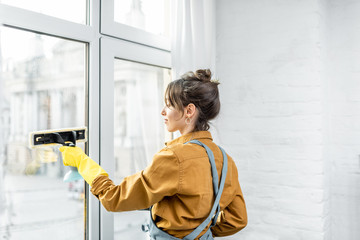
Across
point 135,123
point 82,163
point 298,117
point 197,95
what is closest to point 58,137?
point 82,163

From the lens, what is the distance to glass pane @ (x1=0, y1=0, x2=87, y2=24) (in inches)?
45.8

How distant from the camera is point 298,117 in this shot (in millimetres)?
1700

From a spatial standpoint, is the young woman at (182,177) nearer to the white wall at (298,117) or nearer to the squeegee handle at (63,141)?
the squeegee handle at (63,141)

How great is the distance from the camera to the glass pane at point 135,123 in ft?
4.91

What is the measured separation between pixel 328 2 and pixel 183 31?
797 millimetres

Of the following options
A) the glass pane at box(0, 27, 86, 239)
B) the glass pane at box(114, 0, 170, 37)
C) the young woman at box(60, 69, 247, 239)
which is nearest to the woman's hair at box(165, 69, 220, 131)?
the young woman at box(60, 69, 247, 239)

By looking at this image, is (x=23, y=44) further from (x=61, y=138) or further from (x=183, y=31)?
(x=183, y=31)

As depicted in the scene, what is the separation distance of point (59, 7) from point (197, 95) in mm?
639

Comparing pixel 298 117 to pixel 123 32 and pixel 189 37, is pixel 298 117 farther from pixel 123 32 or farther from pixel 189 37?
pixel 123 32

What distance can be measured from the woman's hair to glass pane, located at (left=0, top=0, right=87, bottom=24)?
1.72ft

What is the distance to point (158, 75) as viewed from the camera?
1698 mm

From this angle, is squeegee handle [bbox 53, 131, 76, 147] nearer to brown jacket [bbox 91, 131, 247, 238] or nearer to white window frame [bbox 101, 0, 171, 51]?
brown jacket [bbox 91, 131, 247, 238]

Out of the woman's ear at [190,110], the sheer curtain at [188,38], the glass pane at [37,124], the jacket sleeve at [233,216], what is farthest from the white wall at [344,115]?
the glass pane at [37,124]

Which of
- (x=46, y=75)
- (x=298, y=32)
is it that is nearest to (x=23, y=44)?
(x=46, y=75)
